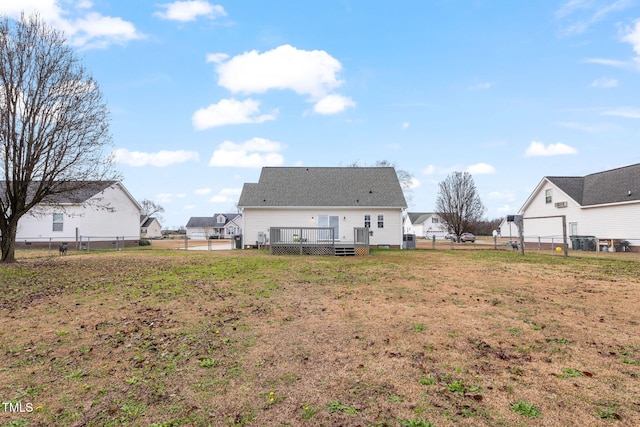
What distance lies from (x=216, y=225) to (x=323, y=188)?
179ft

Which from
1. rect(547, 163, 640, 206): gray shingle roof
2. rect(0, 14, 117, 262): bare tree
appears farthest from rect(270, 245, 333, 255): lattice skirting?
rect(547, 163, 640, 206): gray shingle roof

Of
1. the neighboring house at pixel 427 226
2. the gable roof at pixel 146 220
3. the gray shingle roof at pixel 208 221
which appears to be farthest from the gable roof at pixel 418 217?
the gable roof at pixel 146 220

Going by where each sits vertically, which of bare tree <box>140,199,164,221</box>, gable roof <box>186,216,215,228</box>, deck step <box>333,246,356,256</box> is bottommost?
deck step <box>333,246,356,256</box>

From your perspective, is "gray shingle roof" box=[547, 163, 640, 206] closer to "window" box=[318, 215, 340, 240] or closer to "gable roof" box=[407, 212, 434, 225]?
"window" box=[318, 215, 340, 240]

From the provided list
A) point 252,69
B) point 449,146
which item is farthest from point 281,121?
point 449,146

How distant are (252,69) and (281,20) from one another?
2.76 m

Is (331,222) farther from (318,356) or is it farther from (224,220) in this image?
(224,220)

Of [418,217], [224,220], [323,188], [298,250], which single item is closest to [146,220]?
[224,220]

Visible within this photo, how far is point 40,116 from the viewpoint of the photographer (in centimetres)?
1407

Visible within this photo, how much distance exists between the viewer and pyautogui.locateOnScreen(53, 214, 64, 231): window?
27.5m

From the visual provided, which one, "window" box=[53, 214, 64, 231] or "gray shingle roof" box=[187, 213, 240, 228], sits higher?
"gray shingle roof" box=[187, 213, 240, 228]

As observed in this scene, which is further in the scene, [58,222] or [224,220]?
[224,220]

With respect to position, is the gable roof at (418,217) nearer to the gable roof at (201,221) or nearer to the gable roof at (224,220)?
the gable roof at (224,220)

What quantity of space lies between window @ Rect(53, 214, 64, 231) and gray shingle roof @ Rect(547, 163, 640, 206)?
135 feet
